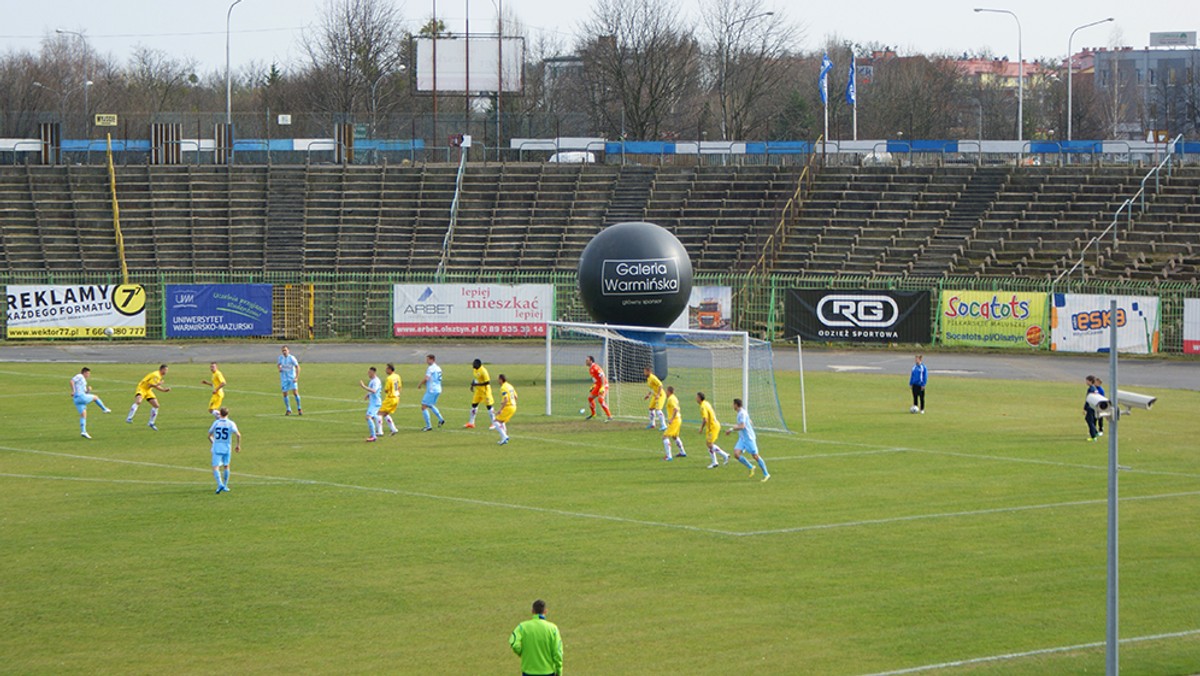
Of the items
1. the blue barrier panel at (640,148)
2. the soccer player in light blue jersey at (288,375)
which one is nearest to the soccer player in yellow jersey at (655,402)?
the soccer player in light blue jersey at (288,375)

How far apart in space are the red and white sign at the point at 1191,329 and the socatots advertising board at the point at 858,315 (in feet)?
31.0

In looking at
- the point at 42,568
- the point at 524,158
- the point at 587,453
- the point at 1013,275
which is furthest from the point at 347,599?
the point at 524,158

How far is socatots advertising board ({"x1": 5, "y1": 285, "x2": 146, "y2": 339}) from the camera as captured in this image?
182ft

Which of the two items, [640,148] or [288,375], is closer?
[288,375]

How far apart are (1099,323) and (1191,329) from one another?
324 centimetres

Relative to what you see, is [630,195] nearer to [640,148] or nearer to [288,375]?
[640,148]

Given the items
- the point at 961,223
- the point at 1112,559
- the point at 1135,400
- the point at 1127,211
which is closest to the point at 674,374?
the point at 961,223

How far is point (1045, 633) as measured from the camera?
51.6 feet

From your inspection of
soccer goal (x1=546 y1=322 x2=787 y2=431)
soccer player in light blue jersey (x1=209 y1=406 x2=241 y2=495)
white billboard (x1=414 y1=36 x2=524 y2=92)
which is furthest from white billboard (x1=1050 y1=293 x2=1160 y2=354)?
white billboard (x1=414 y1=36 x2=524 y2=92)

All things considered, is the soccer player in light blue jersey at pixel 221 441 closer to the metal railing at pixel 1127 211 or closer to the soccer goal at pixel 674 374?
the soccer goal at pixel 674 374

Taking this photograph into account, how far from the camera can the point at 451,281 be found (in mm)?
59406

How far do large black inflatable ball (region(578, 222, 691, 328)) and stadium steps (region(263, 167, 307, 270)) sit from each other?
26318mm

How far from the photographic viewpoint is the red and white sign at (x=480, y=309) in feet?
184

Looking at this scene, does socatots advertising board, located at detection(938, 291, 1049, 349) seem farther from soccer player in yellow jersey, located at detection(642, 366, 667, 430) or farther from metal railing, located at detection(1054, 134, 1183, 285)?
soccer player in yellow jersey, located at detection(642, 366, 667, 430)
